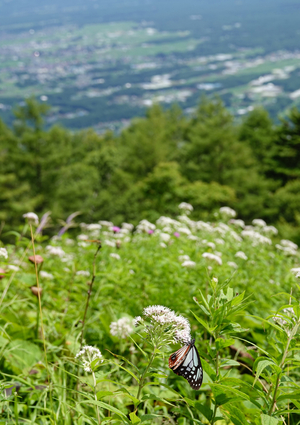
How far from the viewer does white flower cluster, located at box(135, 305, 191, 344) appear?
1.21 meters

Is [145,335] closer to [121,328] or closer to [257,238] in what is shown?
[121,328]

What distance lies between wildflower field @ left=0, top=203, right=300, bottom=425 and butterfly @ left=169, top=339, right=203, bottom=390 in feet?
0.15

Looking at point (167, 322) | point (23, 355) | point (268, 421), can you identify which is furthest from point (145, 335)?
point (268, 421)

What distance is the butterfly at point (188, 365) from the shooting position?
1.13m

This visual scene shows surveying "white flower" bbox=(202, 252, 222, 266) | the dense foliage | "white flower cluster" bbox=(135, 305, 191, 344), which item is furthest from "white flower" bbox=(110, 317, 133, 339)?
the dense foliage

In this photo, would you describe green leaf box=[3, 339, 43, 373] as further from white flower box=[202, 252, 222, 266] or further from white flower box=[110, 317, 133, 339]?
white flower box=[202, 252, 222, 266]

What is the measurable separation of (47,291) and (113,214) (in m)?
29.4

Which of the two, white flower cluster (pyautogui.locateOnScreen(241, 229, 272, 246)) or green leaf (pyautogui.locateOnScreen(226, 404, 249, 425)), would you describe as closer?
green leaf (pyautogui.locateOnScreen(226, 404, 249, 425))

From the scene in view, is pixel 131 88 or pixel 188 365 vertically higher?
pixel 188 365

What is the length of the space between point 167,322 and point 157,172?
22.4 m

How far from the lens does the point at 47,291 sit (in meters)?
3.09

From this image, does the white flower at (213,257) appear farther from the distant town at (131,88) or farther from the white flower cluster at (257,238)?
the distant town at (131,88)

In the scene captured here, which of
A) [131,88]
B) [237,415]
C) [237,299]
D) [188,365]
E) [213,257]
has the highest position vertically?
[237,299]

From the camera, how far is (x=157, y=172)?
23438 mm
